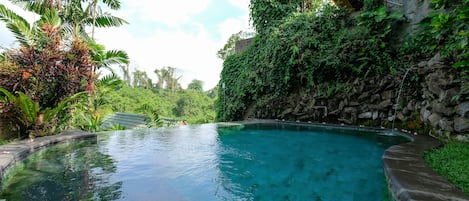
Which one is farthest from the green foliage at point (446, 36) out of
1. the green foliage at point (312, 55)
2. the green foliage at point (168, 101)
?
the green foliage at point (168, 101)

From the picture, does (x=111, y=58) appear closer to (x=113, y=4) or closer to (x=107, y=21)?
(x=107, y=21)

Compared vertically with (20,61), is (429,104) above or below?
below

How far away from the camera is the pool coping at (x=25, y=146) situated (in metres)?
3.37

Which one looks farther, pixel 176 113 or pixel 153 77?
pixel 153 77

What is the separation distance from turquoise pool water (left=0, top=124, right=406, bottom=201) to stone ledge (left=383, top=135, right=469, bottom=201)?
0.88ft

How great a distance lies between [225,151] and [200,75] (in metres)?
39.7

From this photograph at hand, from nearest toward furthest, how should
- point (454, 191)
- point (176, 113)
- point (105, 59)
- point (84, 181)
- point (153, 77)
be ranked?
point (454, 191), point (84, 181), point (105, 59), point (176, 113), point (153, 77)

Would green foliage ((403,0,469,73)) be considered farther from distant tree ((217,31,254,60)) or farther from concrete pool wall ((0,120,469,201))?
distant tree ((217,31,254,60))

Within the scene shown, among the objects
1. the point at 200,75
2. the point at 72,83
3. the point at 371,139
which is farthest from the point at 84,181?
the point at 200,75

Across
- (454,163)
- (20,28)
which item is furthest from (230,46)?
(454,163)

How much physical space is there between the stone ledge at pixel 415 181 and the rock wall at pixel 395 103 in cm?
194

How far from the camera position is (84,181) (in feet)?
10.2

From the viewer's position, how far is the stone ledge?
2102mm

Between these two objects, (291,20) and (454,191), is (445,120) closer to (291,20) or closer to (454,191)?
(454,191)
